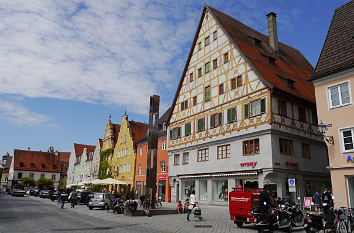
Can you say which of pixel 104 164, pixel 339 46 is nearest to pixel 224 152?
pixel 339 46

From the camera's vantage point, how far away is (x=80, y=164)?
77.5m

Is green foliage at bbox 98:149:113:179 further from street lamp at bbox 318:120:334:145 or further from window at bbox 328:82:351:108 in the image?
window at bbox 328:82:351:108

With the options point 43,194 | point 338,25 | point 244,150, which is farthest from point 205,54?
point 43,194

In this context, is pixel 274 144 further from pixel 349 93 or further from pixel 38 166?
pixel 38 166

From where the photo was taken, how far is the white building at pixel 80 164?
70.9 m

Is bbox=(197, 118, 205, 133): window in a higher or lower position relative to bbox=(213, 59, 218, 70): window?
lower

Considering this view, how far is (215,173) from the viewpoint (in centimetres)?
2797

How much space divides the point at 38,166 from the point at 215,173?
259ft

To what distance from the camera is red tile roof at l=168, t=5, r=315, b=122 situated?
2584 centimetres

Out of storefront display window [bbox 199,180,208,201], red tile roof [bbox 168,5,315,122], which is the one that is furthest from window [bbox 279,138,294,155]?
storefront display window [bbox 199,180,208,201]

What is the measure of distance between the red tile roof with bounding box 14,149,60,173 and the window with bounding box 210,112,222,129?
255 feet

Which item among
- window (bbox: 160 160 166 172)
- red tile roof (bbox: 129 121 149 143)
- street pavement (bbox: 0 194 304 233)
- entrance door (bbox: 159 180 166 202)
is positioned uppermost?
red tile roof (bbox: 129 121 149 143)

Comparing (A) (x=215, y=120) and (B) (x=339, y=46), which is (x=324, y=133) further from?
(A) (x=215, y=120)

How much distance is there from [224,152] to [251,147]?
126 inches
